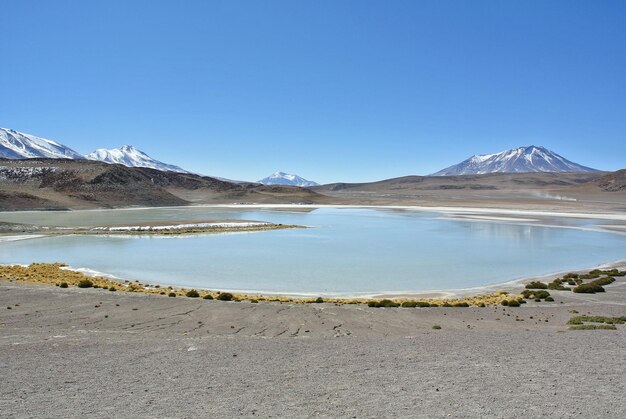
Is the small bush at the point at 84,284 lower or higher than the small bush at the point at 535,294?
higher

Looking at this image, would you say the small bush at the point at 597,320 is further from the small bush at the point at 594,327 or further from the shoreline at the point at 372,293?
the shoreline at the point at 372,293

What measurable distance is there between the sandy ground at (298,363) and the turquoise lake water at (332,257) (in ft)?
19.7

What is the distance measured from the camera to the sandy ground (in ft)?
20.6

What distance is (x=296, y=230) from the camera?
45969 millimetres

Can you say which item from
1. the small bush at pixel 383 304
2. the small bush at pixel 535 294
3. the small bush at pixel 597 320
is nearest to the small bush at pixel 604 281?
Result: the small bush at pixel 535 294

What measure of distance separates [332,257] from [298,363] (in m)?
A: 19.0

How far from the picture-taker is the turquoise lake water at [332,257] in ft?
66.0

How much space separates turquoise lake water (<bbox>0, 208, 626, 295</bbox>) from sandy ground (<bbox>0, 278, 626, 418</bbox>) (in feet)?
19.7

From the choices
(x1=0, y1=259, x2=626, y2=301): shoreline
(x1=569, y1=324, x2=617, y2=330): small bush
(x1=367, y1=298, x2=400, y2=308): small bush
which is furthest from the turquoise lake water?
(x1=569, y1=324, x2=617, y2=330): small bush

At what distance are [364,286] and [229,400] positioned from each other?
507 inches

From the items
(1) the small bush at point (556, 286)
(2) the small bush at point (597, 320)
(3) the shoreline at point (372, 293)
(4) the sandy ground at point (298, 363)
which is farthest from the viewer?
(1) the small bush at point (556, 286)

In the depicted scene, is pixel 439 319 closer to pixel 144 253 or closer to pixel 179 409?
pixel 179 409

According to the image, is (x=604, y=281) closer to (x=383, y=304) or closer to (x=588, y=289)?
(x=588, y=289)

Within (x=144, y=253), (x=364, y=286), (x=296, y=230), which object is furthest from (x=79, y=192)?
(x=364, y=286)
